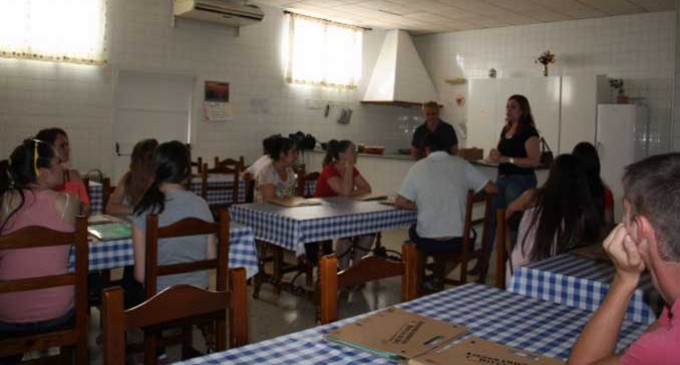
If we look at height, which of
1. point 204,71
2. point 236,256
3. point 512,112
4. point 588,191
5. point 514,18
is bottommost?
point 236,256

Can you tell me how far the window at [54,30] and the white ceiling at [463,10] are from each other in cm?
185

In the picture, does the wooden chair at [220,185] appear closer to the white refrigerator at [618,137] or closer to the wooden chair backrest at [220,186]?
the wooden chair backrest at [220,186]

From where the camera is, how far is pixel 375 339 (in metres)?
1.40

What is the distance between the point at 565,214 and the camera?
271 centimetres

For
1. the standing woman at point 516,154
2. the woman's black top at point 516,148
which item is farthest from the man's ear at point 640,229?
the woman's black top at point 516,148

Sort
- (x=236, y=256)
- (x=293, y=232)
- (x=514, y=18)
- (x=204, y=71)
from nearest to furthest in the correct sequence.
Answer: (x=236, y=256), (x=293, y=232), (x=204, y=71), (x=514, y=18)

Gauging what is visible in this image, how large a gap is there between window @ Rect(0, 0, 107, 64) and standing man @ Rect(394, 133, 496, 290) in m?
3.60

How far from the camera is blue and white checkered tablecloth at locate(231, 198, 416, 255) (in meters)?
3.52

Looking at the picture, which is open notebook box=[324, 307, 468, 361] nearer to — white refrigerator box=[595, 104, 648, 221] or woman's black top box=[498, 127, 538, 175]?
woman's black top box=[498, 127, 538, 175]

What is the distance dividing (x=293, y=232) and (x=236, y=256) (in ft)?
1.55

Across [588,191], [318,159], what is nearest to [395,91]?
[318,159]

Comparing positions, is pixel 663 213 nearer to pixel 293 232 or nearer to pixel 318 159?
pixel 293 232

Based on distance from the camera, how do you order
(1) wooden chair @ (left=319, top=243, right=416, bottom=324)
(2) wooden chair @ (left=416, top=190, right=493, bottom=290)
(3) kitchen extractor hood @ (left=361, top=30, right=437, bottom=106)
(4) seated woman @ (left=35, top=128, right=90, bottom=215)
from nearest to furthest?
(1) wooden chair @ (left=319, top=243, right=416, bottom=324) < (4) seated woman @ (left=35, top=128, right=90, bottom=215) < (2) wooden chair @ (left=416, top=190, right=493, bottom=290) < (3) kitchen extractor hood @ (left=361, top=30, right=437, bottom=106)

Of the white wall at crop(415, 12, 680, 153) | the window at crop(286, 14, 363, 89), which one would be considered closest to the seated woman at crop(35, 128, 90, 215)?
the window at crop(286, 14, 363, 89)
